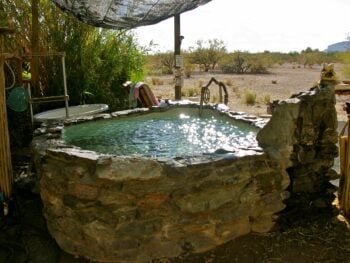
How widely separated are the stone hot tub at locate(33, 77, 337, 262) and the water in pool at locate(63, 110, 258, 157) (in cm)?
30

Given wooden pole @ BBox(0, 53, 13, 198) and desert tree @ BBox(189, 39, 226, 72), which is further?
desert tree @ BBox(189, 39, 226, 72)

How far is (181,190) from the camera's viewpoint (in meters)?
2.40

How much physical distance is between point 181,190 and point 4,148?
1.68 m

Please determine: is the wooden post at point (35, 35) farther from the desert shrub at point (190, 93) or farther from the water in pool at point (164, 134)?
the desert shrub at point (190, 93)

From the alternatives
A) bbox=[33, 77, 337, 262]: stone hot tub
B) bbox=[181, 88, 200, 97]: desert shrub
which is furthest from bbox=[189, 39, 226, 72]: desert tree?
bbox=[33, 77, 337, 262]: stone hot tub

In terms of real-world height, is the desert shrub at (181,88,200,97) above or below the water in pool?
below

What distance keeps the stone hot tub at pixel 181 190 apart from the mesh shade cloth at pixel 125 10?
1.31m

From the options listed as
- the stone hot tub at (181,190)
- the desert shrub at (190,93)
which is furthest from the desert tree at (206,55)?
the stone hot tub at (181,190)

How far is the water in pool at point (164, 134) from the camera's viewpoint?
3.31 m

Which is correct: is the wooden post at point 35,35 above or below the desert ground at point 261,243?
above

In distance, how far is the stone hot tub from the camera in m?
2.37

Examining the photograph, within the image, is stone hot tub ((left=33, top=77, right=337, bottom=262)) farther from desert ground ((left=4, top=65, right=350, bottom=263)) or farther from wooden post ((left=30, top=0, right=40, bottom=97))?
wooden post ((left=30, top=0, right=40, bottom=97))

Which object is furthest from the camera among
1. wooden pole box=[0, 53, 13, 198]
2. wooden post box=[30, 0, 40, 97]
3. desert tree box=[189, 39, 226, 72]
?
desert tree box=[189, 39, 226, 72]

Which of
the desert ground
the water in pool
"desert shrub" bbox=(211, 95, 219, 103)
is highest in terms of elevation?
→ the water in pool
